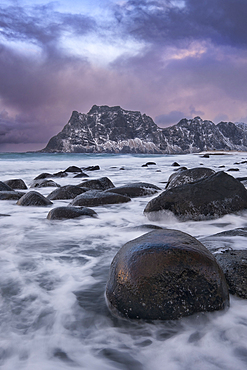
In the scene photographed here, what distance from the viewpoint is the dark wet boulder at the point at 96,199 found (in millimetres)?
5195

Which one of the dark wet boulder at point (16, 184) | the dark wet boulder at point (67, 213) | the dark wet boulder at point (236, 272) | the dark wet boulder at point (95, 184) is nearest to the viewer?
the dark wet boulder at point (236, 272)

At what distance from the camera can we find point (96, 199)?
17.3 ft

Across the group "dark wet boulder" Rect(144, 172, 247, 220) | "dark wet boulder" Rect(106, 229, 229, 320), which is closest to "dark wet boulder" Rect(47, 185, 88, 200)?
"dark wet boulder" Rect(144, 172, 247, 220)

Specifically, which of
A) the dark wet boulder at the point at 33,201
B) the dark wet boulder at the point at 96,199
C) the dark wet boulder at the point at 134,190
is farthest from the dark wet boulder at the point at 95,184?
the dark wet boulder at the point at 33,201

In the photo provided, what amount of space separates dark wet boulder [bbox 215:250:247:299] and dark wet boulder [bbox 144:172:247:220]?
6.19 feet

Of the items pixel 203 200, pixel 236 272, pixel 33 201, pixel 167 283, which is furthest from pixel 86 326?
pixel 33 201

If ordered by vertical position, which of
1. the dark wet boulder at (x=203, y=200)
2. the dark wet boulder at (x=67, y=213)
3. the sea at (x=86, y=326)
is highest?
the dark wet boulder at (x=203, y=200)

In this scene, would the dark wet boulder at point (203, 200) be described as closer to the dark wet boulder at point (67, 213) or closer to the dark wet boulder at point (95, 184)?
the dark wet boulder at point (67, 213)

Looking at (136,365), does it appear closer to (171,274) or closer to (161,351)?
(161,351)

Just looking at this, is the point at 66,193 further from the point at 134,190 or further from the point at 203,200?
the point at 203,200

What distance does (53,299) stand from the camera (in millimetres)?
1833

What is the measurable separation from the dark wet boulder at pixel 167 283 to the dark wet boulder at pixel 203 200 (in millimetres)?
2241

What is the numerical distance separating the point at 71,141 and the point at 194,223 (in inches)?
7985

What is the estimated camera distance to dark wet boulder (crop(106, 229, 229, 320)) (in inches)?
60.5
